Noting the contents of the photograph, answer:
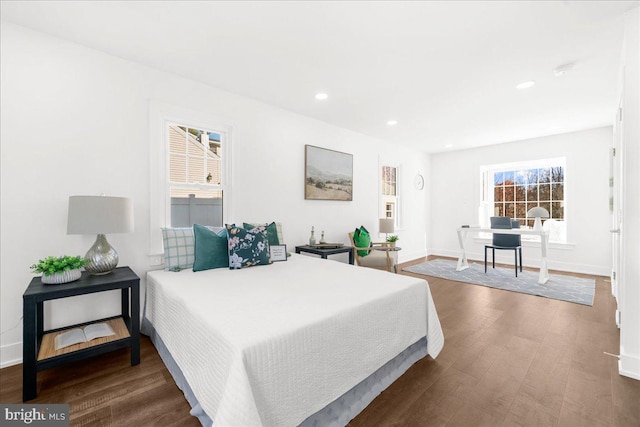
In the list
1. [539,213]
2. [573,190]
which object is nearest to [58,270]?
[539,213]

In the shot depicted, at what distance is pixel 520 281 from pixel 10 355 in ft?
19.4

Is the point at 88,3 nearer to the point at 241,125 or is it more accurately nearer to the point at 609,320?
the point at 241,125

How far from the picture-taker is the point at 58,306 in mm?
2297

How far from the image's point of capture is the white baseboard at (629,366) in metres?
1.97

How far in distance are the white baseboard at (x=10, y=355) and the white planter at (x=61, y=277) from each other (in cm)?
69

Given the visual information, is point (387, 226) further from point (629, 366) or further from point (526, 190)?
point (629, 366)

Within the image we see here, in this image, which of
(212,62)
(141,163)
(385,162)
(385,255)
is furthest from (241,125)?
(385,162)

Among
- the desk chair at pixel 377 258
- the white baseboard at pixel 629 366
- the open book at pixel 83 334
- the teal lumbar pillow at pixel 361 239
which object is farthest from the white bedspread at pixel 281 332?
the teal lumbar pillow at pixel 361 239

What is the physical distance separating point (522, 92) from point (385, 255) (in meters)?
2.67

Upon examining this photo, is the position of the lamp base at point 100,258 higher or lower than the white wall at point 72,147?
lower

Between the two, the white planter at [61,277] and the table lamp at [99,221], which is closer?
the white planter at [61,277]

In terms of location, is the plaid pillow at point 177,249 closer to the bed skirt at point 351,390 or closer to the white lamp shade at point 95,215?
the white lamp shade at point 95,215

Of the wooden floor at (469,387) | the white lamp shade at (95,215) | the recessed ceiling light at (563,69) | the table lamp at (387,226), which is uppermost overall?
the recessed ceiling light at (563,69)

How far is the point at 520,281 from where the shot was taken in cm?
442
